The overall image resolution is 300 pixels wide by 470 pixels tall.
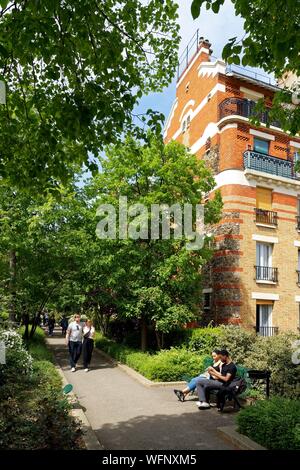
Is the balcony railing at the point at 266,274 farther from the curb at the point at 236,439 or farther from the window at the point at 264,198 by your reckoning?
the curb at the point at 236,439

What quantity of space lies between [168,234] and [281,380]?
7.78m

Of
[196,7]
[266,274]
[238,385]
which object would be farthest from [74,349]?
[196,7]

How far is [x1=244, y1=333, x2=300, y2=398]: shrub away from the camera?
10232 mm

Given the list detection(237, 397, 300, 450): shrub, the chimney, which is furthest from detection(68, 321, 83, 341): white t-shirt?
the chimney

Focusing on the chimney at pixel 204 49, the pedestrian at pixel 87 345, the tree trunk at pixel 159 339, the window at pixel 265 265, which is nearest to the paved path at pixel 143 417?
the pedestrian at pixel 87 345

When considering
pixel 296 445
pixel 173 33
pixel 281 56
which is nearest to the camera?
pixel 281 56

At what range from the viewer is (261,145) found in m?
22.8

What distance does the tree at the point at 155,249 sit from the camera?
16141 millimetres

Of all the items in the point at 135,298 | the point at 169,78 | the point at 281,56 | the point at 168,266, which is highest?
the point at 169,78

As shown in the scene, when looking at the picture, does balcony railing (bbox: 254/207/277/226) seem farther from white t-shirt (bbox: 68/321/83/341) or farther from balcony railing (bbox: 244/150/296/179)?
white t-shirt (bbox: 68/321/83/341)

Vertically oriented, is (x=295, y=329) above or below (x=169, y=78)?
below

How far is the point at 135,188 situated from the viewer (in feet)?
58.0
